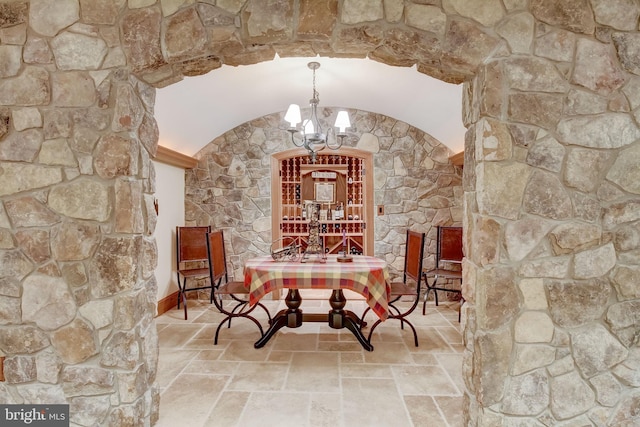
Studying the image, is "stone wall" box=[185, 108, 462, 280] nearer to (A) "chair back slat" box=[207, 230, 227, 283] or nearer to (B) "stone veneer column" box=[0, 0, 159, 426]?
(A) "chair back slat" box=[207, 230, 227, 283]

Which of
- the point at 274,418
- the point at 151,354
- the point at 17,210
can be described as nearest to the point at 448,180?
the point at 274,418

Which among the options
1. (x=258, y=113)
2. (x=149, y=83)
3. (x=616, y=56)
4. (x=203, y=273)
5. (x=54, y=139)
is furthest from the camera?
(x=258, y=113)

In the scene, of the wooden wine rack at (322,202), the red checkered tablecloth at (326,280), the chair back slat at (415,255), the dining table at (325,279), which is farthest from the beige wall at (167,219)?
the chair back slat at (415,255)

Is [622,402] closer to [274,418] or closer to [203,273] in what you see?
[274,418]

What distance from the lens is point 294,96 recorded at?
3.93 meters

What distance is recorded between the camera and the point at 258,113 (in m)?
4.23

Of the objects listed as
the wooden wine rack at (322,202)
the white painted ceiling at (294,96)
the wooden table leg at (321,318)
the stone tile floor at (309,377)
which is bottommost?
the stone tile floor at (309,377)

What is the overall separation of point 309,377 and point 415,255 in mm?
1373

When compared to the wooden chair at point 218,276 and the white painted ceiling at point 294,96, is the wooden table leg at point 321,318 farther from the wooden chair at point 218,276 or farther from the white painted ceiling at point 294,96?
the white painted ceiling at point 294,96

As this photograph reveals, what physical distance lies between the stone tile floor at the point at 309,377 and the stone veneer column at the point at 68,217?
0.56 m

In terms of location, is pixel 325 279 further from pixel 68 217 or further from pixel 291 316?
pixel 68 217

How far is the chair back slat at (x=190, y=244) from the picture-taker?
158 inches

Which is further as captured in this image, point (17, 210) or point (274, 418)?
point (274, 418)

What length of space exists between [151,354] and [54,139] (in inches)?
47.3
